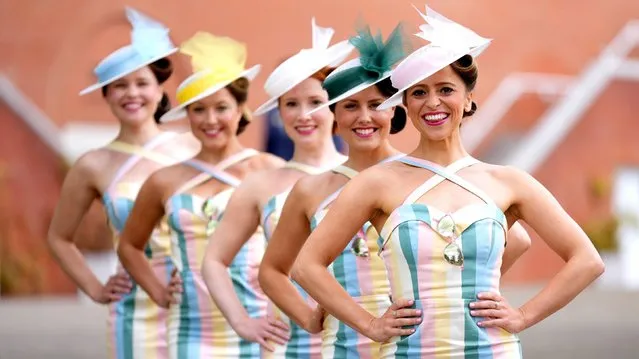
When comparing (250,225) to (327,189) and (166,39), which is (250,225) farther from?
(166,39)

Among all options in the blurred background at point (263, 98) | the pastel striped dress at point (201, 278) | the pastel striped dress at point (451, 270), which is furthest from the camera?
the blurred background at point (263, 98)

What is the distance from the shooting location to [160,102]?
27.2 feet

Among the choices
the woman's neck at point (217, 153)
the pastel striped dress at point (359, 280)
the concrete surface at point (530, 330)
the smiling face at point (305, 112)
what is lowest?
the pastel striped dress at point (359, 280)

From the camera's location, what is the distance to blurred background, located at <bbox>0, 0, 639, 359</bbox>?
2772 cm

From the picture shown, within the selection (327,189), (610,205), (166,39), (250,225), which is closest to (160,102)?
(166,39)

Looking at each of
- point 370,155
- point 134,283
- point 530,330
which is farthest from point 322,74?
point 530,330

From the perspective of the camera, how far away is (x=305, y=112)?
270 inches

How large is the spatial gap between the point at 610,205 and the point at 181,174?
21573mm

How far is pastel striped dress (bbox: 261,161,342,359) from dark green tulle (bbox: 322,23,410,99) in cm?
93

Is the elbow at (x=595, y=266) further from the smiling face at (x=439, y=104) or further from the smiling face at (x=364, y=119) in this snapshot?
the smiling face at (x=364, y=119)

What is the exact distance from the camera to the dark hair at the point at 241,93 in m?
7.47

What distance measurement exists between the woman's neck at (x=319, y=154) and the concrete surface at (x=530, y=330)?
700 cm

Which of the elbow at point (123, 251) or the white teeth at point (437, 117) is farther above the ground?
the elbow at point (123, 251)

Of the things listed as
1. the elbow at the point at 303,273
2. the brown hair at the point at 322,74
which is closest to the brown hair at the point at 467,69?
the elbow at the point at 303,273
